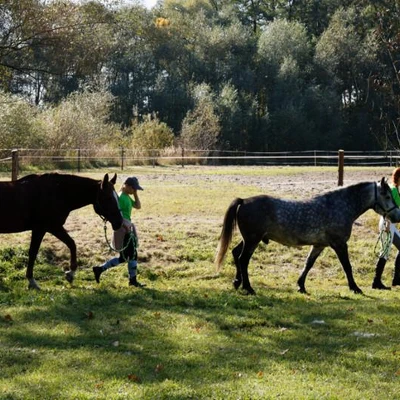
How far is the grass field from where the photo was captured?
5676mm

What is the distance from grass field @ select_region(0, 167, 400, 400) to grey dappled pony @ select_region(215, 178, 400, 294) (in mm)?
605

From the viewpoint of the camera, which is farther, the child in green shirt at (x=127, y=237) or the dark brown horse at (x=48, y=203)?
the child in green shirt at (x=127, y=237)

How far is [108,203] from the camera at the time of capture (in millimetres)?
9875

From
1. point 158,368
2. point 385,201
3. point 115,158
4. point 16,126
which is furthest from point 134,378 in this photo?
point 115,158

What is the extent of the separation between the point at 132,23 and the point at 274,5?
2578 inches

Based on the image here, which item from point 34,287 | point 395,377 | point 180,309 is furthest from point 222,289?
point 395,377

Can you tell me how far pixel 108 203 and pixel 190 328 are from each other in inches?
116

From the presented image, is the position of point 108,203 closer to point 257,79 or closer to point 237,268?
point 237,268

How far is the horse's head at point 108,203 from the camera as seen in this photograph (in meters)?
9.87

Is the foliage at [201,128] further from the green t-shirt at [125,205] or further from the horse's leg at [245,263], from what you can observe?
the horse's leg at [245,263]

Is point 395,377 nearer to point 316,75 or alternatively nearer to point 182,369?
point 182,369

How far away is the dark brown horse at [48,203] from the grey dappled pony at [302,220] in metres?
1.89

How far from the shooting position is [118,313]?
833cm

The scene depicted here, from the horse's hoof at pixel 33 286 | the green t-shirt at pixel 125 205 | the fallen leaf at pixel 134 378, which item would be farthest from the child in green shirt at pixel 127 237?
the fallen leaf at pixel 134 378
